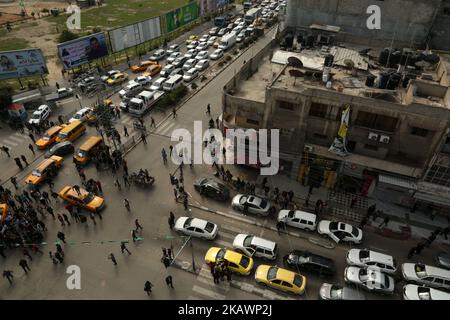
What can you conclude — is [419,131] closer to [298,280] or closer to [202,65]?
[298,280]

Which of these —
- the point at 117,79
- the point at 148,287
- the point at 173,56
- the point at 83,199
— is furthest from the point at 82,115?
the point at 148,287

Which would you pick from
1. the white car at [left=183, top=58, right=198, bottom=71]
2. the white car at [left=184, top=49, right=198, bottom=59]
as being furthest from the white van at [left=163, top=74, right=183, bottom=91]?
the white car at [left=184, top=49, right=198, bottom=59]

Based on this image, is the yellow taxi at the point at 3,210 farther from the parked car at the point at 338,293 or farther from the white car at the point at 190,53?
the white car at the point at 190,53

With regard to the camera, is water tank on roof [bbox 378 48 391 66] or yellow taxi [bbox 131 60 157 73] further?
yellow taxi [bbox 131 60 157 73]

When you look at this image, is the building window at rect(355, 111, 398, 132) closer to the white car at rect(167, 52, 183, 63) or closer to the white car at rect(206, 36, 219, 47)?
the white car at rect(167, 52, 183, 63)

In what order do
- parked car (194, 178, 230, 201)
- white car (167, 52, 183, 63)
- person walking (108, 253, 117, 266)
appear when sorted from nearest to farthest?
person walking (108, 253, 117, 266) < parked car (194, 178, 230, 201) < white car (167, 52, 183, 63)

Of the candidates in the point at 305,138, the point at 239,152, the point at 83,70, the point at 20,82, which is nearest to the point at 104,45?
the point at 83,70
